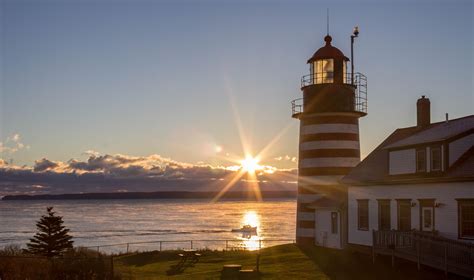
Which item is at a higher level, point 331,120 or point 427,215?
point 331,120

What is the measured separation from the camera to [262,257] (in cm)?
3891

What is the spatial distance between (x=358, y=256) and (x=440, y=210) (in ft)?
21.5

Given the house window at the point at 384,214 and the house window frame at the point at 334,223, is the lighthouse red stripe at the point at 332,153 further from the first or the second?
the house window at the point at 384,214

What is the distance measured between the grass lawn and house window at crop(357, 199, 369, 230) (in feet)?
5.14

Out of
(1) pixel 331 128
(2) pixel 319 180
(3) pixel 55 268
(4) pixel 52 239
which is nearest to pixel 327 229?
(2) pixel 319 180

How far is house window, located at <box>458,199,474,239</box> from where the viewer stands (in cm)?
2911

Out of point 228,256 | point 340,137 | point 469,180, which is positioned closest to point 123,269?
point 228,256

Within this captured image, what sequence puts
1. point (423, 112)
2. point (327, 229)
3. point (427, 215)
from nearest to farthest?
1. point (427, 215)
2. point (423, 112)
3. point (327, 229)

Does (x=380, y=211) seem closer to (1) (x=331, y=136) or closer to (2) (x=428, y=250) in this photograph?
(2) (x=428, y=250)

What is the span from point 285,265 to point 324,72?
13781 millimetres

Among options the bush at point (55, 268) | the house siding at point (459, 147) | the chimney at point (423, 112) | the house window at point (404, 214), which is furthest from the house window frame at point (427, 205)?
the bush at point (55, 268)

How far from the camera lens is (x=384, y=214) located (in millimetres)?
35062

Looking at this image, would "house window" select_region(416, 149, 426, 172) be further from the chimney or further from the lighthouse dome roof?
the lighthouse dome roof

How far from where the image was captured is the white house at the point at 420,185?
2981 cm
